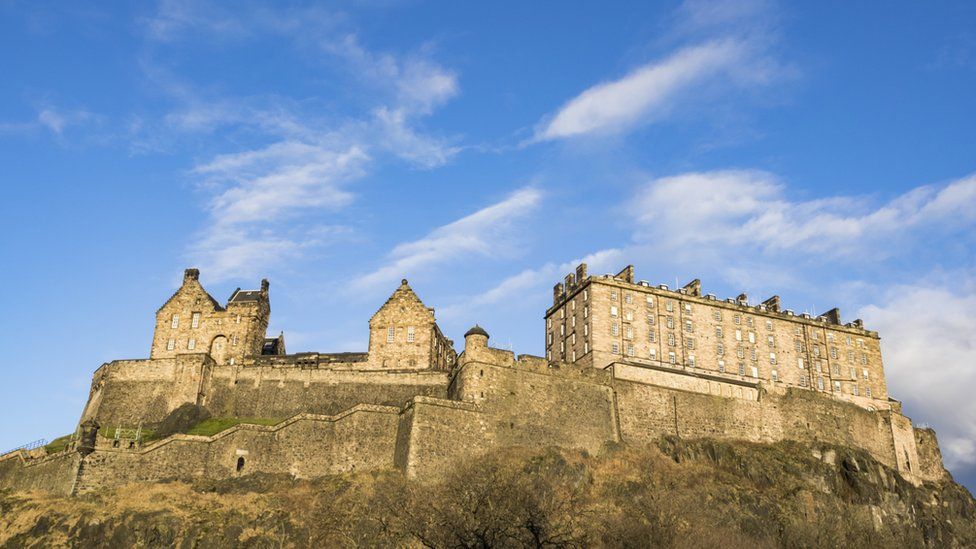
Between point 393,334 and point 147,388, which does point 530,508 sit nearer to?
point 393,334

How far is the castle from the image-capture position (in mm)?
60188

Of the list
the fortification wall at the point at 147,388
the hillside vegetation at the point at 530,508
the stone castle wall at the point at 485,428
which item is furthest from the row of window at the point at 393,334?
the hillside vegetation at the point at 530,508

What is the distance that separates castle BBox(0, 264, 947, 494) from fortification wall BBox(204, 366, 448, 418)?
127 millimetres

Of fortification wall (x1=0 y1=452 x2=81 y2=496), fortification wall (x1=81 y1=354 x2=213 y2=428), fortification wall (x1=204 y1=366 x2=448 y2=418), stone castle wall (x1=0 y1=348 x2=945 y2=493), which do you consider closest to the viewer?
fortification wall (x1=0 y1=452 x2=81 y2=496)

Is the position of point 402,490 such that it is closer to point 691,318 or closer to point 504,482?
point 504,482

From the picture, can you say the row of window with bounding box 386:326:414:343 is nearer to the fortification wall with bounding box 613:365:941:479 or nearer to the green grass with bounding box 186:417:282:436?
the green grass with bounding box 186:417:282:436

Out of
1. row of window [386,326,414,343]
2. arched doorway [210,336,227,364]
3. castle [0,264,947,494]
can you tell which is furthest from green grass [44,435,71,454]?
row of window [386,326,414,343]

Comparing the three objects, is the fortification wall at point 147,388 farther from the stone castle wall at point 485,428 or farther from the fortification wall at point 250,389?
the stone castle wall at point 485,428

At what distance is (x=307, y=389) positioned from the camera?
69.6 meters

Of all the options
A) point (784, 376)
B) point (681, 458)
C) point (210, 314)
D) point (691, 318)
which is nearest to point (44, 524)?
point (210, 314)

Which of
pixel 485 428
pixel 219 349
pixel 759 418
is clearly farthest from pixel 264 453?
pixel 759 418

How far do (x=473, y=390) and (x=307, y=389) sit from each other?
14.1 m

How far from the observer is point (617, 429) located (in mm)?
69000

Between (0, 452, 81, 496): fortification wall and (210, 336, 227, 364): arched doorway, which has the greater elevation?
(210, 336, 227, 364): arched doorway
